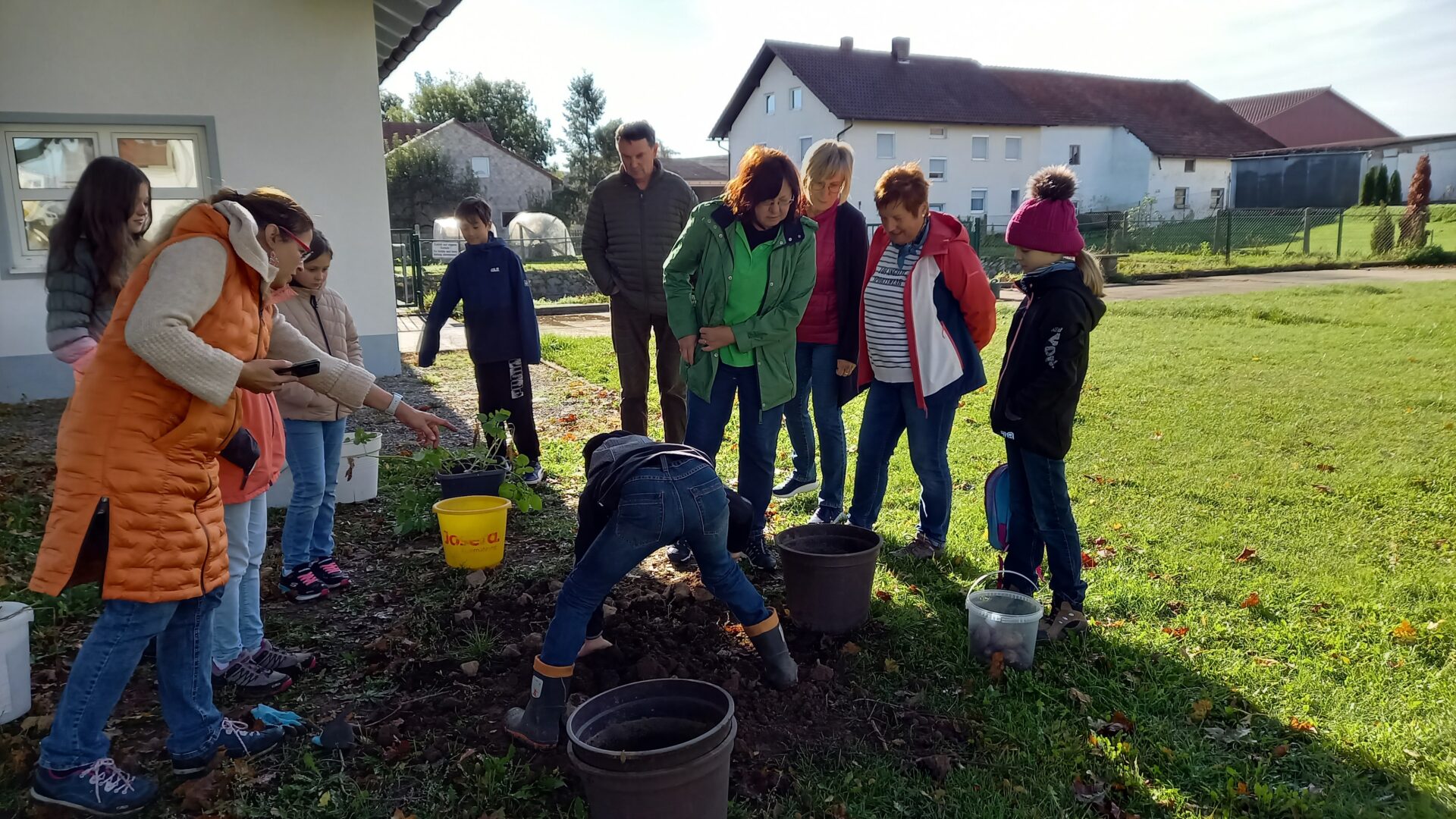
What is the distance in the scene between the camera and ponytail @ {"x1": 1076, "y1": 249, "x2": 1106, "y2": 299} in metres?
3.61

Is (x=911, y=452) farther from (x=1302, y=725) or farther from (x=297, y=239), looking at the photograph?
(x=297, y=239)

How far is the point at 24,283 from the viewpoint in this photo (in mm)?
8031

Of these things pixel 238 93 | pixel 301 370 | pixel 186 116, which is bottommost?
pixel 301 370

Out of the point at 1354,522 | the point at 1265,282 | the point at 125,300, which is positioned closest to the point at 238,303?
the point at 125,300

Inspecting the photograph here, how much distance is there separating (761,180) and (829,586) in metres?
1.79

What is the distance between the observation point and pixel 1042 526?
147 inches

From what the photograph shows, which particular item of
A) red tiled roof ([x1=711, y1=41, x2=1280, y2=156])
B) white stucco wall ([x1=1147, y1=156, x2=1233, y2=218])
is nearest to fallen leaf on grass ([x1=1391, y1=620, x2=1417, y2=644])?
red tiled roof ([x1=711, y1=41, x2=1280, y2=156])

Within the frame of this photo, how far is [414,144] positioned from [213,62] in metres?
42.7

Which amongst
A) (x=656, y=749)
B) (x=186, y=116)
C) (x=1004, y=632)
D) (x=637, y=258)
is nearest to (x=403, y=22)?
(x=186, y=116)

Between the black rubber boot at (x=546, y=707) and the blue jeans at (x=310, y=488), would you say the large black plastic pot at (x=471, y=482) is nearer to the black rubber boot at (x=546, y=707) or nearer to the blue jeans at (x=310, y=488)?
the blue jeans at (x=310, y=488)

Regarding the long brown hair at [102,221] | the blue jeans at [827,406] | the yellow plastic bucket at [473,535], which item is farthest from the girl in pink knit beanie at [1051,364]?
the long brown hair at [102,221]

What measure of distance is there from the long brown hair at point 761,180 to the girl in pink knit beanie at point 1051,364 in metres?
1.00

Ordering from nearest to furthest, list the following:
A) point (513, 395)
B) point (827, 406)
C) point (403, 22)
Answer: point (827, 406)
point (513, 395)
point (403, 22)

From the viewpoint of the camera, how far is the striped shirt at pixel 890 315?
172 inches
